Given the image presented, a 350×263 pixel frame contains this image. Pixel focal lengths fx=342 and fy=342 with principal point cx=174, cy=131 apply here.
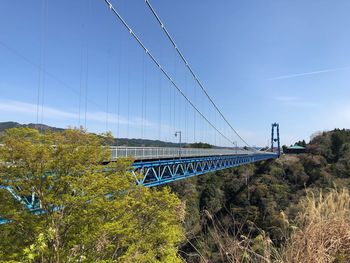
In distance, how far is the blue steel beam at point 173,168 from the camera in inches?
691

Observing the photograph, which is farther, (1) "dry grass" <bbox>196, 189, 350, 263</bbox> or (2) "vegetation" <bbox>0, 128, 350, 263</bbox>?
(2) "vegetation" <bbox>0, 128, 350, 263</bbox>

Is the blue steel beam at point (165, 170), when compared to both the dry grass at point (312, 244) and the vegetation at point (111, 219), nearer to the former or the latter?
the vegetation at point (111, 219)

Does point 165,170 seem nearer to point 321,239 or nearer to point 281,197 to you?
point 321,239

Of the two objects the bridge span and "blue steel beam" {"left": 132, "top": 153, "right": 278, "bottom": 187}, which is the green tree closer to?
the bridge span

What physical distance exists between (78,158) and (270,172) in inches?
2490

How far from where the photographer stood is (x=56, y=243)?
7168mm

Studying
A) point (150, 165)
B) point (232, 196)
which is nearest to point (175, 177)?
point (150, 165)

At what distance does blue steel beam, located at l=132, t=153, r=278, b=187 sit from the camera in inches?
691

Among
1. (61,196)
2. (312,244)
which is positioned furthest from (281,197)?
(312,244)

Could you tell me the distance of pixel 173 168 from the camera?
24219 mm

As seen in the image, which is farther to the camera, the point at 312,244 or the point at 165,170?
the point at 165,170

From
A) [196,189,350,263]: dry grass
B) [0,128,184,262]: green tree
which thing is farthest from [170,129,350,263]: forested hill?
[0,128,184,262]: green tree

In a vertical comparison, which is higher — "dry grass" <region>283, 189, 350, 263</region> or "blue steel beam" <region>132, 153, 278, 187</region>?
"dry grass" <region>283, 189, 350, 263</region>

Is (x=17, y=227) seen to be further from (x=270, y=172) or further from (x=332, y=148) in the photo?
(x=332, y=148)
